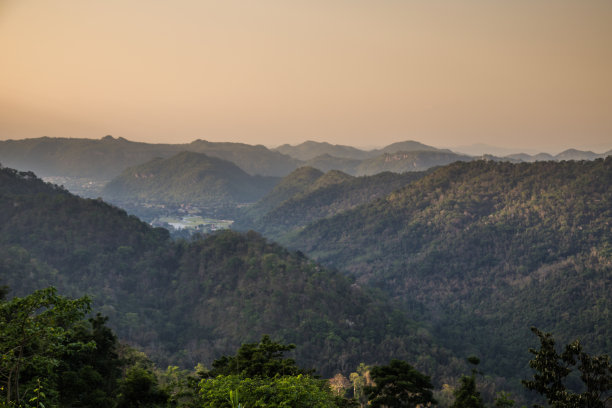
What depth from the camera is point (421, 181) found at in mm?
154750

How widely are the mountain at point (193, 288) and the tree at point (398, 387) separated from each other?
30856 mm

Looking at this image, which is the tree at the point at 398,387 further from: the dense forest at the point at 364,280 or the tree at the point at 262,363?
the tree at the point at 262,363

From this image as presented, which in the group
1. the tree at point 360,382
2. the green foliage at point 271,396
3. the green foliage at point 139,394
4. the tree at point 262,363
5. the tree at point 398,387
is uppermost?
the green foliage at point 271,396

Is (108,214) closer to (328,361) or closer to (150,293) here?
(150,293)

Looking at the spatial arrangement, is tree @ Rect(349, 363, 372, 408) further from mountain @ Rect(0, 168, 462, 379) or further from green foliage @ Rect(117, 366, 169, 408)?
green foliage @ Rect(117, 366, 169, 408)

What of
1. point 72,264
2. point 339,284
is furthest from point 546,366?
point 72,264

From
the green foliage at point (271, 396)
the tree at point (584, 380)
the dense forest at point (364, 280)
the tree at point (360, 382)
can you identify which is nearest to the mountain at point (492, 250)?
the dense forest at point (364, 280)

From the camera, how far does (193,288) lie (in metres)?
74.9

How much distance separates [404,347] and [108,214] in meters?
69.5

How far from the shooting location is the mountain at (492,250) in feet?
238

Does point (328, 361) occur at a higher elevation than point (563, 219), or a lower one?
lower

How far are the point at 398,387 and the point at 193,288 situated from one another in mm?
57028

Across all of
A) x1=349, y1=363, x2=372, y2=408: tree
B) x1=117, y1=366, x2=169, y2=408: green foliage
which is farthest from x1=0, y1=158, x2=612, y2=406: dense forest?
x1=117, y1=366, x2=169, y2=408: green foliage

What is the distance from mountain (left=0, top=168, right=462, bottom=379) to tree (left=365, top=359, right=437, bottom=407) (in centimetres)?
3086
